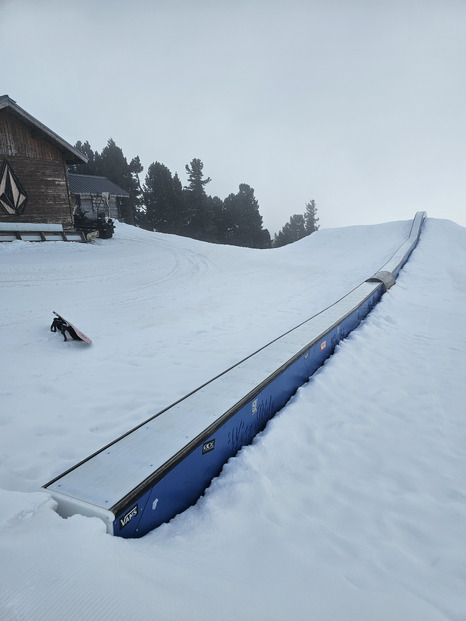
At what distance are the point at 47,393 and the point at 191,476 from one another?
240 cm

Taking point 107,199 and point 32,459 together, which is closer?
point 32,459

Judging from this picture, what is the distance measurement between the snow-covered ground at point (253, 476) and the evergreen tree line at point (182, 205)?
36700mm

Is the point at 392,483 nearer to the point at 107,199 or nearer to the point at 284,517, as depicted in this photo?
the point at 284,517

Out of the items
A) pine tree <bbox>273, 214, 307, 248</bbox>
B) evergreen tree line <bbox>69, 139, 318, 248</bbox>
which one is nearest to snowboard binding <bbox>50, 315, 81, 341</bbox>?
evergreen tree line <bbox>69, 139, 318, 248</bbox>

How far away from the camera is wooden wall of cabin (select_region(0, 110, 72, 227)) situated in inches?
532

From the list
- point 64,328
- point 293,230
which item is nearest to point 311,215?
point 293,230

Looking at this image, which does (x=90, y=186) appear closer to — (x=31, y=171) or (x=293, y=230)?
(x=31, y=171)

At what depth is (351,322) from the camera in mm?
6039

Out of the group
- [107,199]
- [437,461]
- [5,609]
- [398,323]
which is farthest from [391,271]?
[107,199]

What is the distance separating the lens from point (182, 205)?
42.4 m

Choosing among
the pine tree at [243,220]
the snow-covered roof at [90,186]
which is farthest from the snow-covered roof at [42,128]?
the pine tree at [243,220]

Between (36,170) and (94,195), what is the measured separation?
15.1 meters

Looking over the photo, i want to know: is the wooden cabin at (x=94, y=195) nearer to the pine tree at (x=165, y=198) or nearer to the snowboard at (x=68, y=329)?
the pine tree at (x=165, y=198)

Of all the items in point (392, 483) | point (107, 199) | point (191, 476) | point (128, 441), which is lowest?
point (392, 483)
